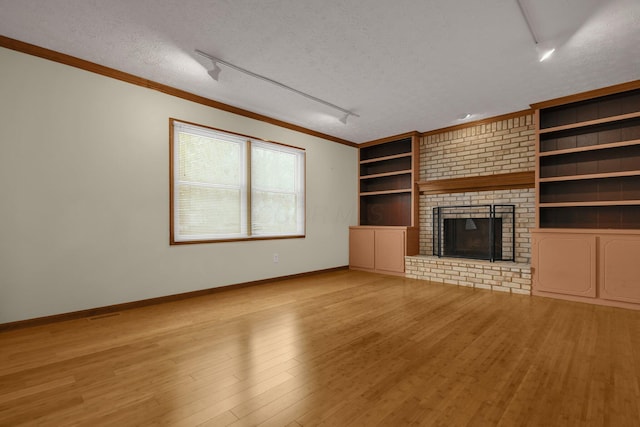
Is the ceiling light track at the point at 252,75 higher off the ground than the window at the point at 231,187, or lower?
higher

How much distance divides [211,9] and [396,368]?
2.96m

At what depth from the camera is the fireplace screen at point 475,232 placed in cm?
470

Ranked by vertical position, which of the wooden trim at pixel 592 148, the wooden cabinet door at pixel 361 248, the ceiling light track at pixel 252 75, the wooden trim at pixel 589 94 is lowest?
the wooden cabinet door at pixel 361 248

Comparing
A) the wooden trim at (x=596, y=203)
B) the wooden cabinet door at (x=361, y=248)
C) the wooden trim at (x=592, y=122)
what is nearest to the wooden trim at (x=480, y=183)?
the wooden trim at (x=596, y=203)

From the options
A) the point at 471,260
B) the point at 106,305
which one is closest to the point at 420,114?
the point at 471,260

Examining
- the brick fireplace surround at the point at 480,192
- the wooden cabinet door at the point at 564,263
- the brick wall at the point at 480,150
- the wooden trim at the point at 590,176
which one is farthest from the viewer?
the brick wall at the point at 480,150

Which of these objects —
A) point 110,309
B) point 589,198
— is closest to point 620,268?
point 589,198

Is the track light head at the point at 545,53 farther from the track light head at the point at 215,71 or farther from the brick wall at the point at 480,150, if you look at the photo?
the track light head at the point at 215,71

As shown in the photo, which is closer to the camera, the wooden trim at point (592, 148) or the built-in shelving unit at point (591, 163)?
the wooden trim at point (592, 148)

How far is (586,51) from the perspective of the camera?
9.49 feet

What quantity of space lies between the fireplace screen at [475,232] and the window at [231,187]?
246cm

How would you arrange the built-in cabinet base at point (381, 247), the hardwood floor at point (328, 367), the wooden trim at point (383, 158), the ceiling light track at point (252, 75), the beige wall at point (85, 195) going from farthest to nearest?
the wooden trim at point (383, 158), the built-in cabinet base at point (381, 247), the ceiling light track at point (252, 75), the beige wall at point (85, 195), the hardwood floor at point (328, 367)

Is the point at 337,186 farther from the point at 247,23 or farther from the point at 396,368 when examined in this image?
the point at 396,368

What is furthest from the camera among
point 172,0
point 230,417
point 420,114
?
point 420,114
